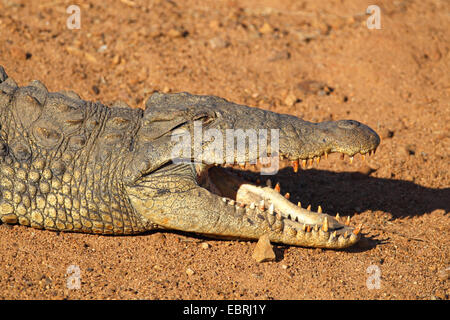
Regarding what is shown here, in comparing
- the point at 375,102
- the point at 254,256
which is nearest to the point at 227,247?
the point at 254,256

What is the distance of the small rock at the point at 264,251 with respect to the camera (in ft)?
15.0

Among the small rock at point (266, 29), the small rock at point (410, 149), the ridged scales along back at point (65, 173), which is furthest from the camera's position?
the small rock at point (266, 29)

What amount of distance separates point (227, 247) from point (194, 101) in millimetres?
1432

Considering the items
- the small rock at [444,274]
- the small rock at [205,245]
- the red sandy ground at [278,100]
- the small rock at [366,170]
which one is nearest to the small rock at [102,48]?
the red sandy ground at [278,100]

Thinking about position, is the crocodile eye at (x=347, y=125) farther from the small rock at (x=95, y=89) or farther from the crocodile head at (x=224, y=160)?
the small rock at (x=95, y=89)

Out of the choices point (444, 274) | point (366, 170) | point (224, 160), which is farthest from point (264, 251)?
point (366, 170)

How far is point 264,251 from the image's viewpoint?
181 inches

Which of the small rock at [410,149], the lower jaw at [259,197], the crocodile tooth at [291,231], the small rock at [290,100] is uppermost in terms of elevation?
the small rock at [290,100]

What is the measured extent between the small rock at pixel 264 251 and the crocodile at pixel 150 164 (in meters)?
0.07

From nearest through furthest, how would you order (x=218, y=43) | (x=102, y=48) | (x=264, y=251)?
(x=264, y=251) → (x=102, y=48) → (x=218, y=43)

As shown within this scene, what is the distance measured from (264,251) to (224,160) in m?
0.88

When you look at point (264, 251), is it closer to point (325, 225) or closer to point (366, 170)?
point (325, 225)

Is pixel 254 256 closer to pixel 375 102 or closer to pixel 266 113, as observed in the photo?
pixel 266 113

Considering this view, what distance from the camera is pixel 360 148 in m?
4.68
